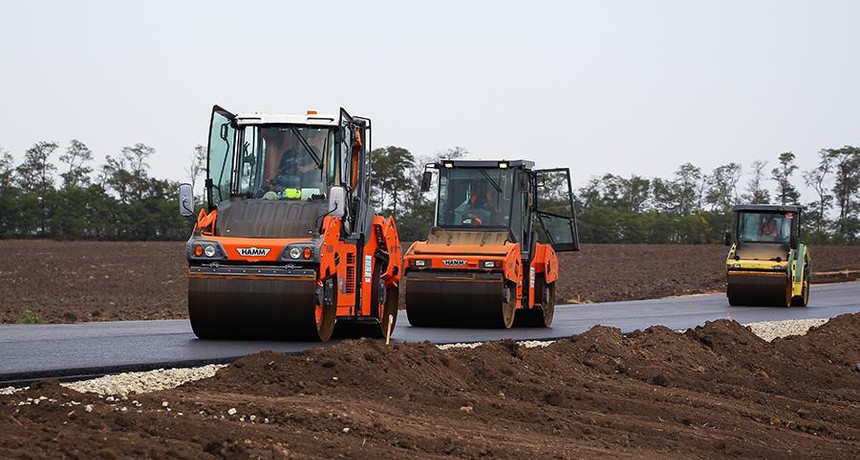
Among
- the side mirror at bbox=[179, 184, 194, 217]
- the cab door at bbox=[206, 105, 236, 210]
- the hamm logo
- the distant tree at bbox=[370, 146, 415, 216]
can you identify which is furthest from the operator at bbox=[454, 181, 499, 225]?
the distant tree at bbox=[370, 146, 415, 216]

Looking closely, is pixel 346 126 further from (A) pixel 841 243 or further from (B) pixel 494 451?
(A) pixel 841 243

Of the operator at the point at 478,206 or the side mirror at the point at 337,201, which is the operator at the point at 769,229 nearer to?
the operator at the point at 478,206

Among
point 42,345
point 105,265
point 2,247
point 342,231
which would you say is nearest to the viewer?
point 42,345

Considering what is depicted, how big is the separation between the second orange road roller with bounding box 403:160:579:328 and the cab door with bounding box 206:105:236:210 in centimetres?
481

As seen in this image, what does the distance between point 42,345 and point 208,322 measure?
175 cm

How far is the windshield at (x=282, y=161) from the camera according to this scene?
558 inches

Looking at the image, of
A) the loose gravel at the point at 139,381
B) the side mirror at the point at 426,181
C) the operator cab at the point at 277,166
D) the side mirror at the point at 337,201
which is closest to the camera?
the loose gravel at the point at 139,381

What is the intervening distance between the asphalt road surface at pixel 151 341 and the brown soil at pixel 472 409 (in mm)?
1595

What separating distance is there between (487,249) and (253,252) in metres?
6.10

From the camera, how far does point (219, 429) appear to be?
7.23m

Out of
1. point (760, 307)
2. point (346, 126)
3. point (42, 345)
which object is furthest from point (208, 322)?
point (760, 307)

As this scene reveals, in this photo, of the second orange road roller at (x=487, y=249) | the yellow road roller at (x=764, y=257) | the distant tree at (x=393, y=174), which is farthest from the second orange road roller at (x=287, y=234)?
the distant tree at (x=393, y=174)

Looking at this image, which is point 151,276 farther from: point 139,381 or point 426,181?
point 139,381

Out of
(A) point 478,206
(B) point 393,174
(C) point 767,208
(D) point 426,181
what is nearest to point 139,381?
(D) point 426,181
